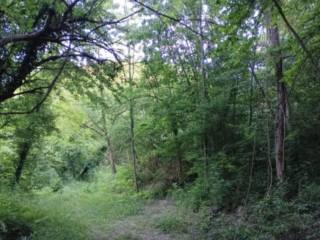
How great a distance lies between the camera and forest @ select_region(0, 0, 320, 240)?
5.89 meters

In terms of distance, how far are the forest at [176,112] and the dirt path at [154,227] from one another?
5cm

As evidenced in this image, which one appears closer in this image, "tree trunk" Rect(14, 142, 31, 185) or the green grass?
Answer: the green grass

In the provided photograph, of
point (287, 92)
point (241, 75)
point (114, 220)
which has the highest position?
point (241, 75)

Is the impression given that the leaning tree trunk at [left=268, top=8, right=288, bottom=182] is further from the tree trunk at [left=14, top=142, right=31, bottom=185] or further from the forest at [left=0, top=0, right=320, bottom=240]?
the tree trunk at [left=14, top=142, right=31, bottom=185]

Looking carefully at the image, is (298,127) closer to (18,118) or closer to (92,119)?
(18,118)

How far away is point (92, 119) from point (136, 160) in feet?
18.8

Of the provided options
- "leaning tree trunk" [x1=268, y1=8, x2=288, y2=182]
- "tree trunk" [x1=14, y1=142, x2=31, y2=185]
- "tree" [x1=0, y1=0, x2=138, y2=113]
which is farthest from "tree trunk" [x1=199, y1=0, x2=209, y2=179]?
"tree trunk" [x1=14, y1=142, x2=31, y2=185]

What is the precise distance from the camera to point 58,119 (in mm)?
11805

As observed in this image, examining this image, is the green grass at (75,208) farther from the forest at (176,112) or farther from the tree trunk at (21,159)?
the tree trunk at (21,159)

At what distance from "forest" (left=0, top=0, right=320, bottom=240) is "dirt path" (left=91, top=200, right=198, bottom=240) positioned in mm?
51

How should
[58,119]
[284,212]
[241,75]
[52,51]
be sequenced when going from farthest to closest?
[58,119]
[241,75]
[52,51]
[284,212]

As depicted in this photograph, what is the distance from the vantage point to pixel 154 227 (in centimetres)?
871

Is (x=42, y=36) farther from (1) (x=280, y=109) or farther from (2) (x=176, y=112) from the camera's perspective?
(2) (x=176, y=112)

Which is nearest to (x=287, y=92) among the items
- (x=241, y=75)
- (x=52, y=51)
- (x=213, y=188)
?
(x=241, y=75)
